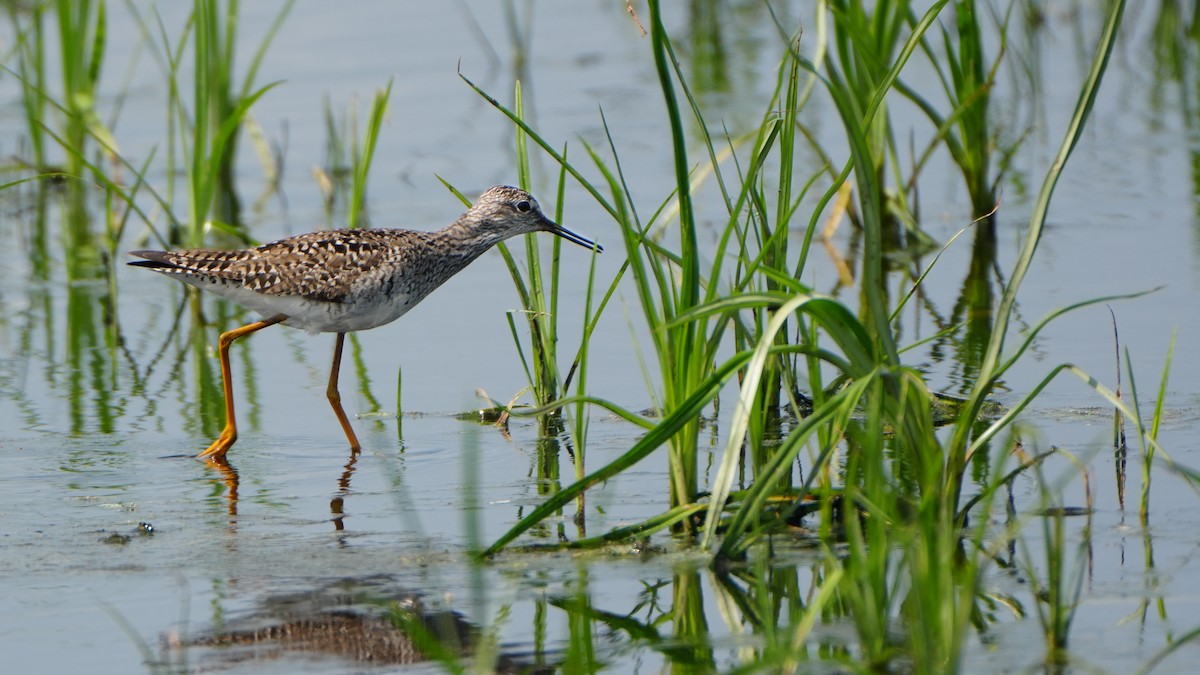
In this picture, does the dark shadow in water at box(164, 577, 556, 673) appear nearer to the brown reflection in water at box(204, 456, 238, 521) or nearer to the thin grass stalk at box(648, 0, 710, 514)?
the thin grass stalk at box(648, 0, 710, 514)

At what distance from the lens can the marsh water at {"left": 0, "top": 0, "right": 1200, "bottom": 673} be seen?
5625mm

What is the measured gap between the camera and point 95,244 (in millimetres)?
12148

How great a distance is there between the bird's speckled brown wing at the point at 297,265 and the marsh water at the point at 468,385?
70cm

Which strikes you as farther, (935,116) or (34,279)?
(34,279)

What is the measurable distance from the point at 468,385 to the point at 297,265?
118 cm

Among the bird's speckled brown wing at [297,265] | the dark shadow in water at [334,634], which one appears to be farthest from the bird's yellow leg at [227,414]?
the dark shadow in water at [334,634]

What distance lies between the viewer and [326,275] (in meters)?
8.45

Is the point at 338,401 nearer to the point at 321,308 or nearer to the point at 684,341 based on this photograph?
the point at 321,308

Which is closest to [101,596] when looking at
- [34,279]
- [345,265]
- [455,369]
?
[345,265]

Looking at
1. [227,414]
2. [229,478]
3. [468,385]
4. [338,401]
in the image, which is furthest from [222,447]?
[468,385]

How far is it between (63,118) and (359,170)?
157 inches

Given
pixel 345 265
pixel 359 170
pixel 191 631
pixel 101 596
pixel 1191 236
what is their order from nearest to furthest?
pixel 191 631 < pixel 101 596 < pixel 345 265 < pixel 359 170 < pixel 1191 236

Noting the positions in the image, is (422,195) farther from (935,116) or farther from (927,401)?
(927,401)

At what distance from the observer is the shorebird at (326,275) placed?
846 centimetres
